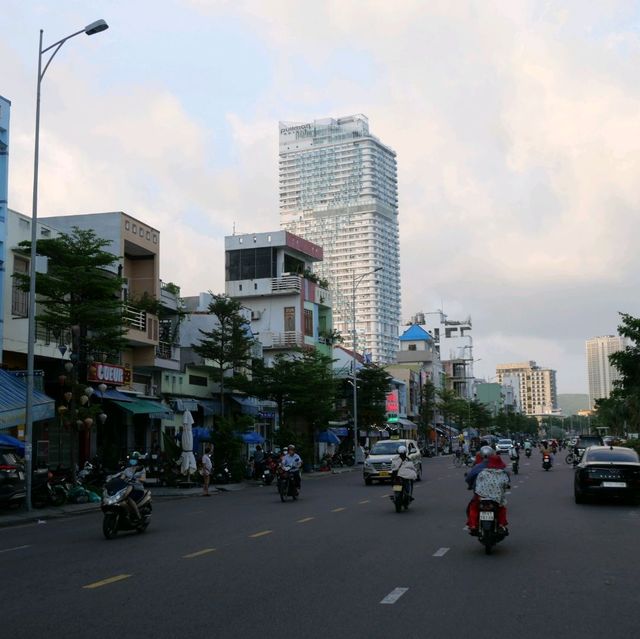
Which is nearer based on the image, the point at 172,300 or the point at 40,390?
the point at 40,390

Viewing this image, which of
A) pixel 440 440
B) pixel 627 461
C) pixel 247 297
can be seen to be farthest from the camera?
pixel 440 440

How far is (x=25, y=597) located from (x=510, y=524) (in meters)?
10.7

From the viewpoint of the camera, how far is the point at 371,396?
6744 cm

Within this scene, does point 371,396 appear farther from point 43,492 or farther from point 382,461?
point 43,492

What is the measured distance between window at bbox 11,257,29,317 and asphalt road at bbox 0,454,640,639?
13.2 meters

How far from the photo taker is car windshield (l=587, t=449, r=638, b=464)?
73.0 feet

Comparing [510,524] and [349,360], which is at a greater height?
[349,360]

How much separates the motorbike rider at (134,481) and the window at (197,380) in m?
30.4

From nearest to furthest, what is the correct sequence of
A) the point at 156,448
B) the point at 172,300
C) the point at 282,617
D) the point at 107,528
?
1. the point at 282,617
2. the point at 107,528
3. the point at 156,448
4. the point at 172,300

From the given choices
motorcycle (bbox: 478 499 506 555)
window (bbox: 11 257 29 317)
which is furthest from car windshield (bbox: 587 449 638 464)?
window (bbox: 11 257 29 317)

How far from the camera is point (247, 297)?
225ft

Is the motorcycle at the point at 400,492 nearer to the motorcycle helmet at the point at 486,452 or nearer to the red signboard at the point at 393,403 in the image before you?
the motorcycle helmet at the point at 486,452

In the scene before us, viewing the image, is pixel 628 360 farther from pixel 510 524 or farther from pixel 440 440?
pixel 440 440

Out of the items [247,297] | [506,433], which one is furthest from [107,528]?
[506,433]
